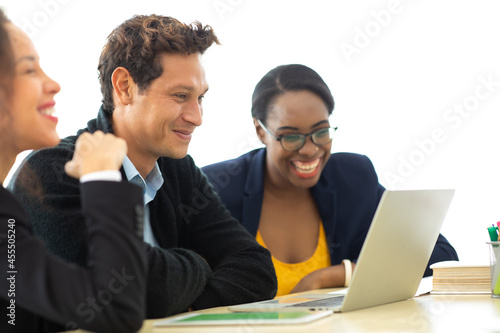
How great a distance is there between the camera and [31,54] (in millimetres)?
1237

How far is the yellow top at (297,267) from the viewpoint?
8.41ft

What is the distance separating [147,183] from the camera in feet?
6.54

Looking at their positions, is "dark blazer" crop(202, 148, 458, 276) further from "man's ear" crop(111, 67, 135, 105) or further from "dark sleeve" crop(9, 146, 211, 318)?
"dark sleeve" crop(9, 146, 211, 318)

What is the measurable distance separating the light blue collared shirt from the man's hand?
0.62m

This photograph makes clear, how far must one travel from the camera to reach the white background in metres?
3.79

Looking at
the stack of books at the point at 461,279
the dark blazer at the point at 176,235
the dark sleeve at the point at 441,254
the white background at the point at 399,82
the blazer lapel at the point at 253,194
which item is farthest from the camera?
the white background at the point at 399,82

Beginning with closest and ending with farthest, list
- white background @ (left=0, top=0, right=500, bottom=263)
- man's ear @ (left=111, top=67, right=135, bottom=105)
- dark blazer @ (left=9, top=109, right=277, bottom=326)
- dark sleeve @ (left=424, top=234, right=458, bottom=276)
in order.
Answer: dark blazer @ (left=9, top=109, right=277, bottom=326), man's ear @ (left=111, top=67, right=135, bottom=105), dark sleeve @ (left=424, top=234, right=458, bottom=276), white background @ (left=0, top=0, right=500, bottom=263)

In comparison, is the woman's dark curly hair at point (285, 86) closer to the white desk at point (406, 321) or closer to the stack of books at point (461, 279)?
the stack of books at point (461, 279)

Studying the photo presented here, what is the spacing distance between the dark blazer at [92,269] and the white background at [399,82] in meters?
2.68

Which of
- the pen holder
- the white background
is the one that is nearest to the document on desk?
the pen holder

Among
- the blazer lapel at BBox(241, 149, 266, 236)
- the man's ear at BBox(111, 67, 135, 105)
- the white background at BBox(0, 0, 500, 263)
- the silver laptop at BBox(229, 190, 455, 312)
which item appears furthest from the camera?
the white background at BBox(0, 0, 500, 263)

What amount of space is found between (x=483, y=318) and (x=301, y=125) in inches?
62.6

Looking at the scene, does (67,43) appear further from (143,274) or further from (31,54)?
(143,274)

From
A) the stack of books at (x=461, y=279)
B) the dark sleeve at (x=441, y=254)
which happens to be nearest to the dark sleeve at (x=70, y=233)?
the stack of books at (x=461, y=279)
